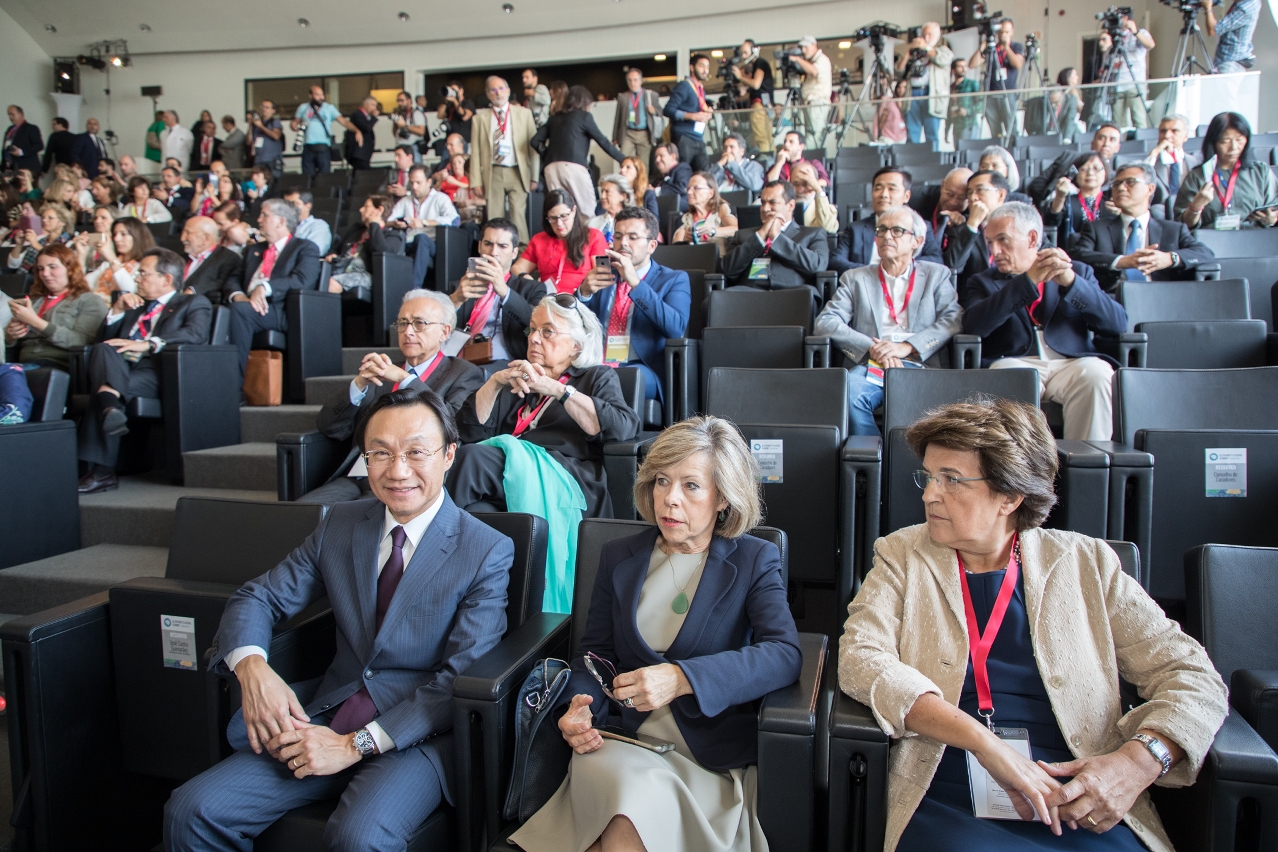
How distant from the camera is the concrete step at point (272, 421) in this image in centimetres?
380

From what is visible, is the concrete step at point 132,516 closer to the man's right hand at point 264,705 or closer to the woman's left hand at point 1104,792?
the man's right hand at point 264,705

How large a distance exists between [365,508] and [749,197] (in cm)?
514

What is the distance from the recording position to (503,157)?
580cm

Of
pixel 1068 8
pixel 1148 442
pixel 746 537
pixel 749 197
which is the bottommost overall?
pixel 746 537

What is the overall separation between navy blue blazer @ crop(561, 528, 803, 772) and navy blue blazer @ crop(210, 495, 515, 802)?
0.23 m

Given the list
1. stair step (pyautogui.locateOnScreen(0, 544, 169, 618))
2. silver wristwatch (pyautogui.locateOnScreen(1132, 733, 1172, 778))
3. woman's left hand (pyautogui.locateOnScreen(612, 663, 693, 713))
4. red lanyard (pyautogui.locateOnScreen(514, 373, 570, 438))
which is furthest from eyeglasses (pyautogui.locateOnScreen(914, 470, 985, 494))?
stair step (pyautogui.locateOnScreen(0, 544, 169, 618))

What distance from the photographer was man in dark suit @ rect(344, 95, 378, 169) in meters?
9.52

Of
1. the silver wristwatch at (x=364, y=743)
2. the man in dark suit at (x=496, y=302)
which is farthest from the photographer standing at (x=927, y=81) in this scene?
the silver wristwatch at (x=364, y=743)

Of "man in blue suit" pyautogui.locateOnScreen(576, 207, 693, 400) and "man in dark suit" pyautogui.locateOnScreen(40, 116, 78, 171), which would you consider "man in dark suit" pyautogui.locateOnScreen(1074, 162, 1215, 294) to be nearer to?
"man in blue suit" pyautogui.locateOnScreen(576, 207, 693, 400)

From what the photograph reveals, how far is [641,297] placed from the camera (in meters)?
3.26

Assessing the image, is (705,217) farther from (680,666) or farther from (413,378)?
(680,666)

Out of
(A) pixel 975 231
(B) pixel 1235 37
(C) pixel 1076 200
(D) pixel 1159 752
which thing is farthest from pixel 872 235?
(B) pixel 1235 37

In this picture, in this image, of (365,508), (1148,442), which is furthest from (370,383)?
(1148,442)

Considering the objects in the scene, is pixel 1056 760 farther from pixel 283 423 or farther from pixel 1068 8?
pixel 1068 8
